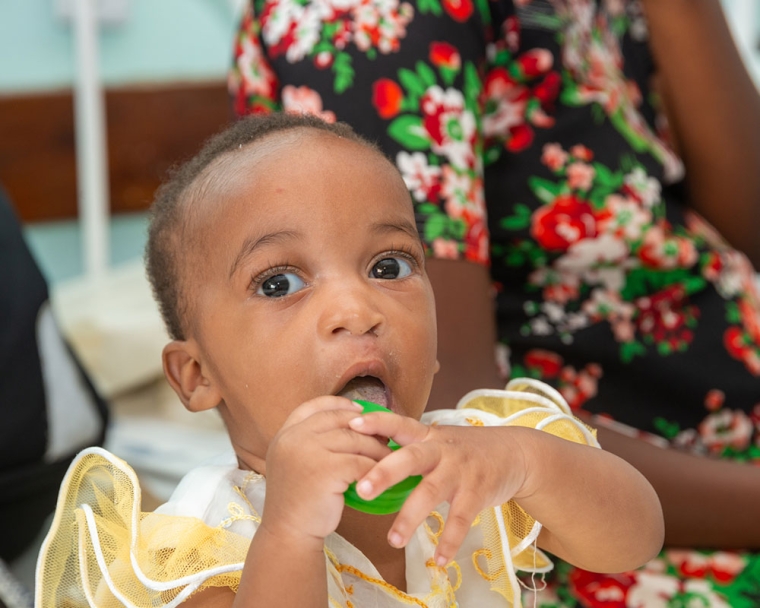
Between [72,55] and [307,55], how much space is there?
1544 millimetres

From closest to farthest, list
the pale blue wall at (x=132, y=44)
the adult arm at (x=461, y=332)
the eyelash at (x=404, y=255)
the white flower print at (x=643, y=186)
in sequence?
the eyelash at (x=404, y=255)
the adult arm at (x=461, y=332)
the white flower print at (x=643, y=186)
the pale blue wall at (x=132, y=44)

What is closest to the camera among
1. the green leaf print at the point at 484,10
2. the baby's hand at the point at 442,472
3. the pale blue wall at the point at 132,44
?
the baby's hand at the point at 442,472

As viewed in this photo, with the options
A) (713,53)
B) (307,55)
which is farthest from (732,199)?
(307,55)

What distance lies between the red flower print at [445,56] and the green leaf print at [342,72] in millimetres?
90

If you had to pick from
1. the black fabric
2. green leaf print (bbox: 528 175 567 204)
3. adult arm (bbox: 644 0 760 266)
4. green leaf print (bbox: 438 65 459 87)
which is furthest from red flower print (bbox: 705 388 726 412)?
the black fabric

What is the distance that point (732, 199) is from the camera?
1.55 meters

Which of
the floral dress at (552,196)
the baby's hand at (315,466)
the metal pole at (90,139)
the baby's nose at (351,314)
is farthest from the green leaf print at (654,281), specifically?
the metal pole at (90,139)

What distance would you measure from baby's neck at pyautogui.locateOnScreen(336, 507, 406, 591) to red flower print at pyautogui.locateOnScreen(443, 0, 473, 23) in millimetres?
559

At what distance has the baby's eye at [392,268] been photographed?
84cm

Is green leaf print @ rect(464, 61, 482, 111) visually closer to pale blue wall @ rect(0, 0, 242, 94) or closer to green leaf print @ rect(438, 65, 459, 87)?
green leaf print @ rect(438, 65, 459, 87)

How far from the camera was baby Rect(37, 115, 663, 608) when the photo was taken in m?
0.66

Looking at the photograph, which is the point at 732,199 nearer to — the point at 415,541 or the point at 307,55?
the point at 307,55

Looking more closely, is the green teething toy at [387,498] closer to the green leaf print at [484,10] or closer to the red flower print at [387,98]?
the red flower print at [387,98]

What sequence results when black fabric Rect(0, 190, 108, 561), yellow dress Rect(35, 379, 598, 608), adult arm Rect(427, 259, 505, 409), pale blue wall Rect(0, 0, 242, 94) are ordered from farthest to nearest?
pale blue wall Rect(0, 0, 242, 94) → black fabric Rect(0, 190, 108, 561) → adult arm Rect(427, 259, 505, 409) → yellow dress Rect(35, 379, 598, 608)
